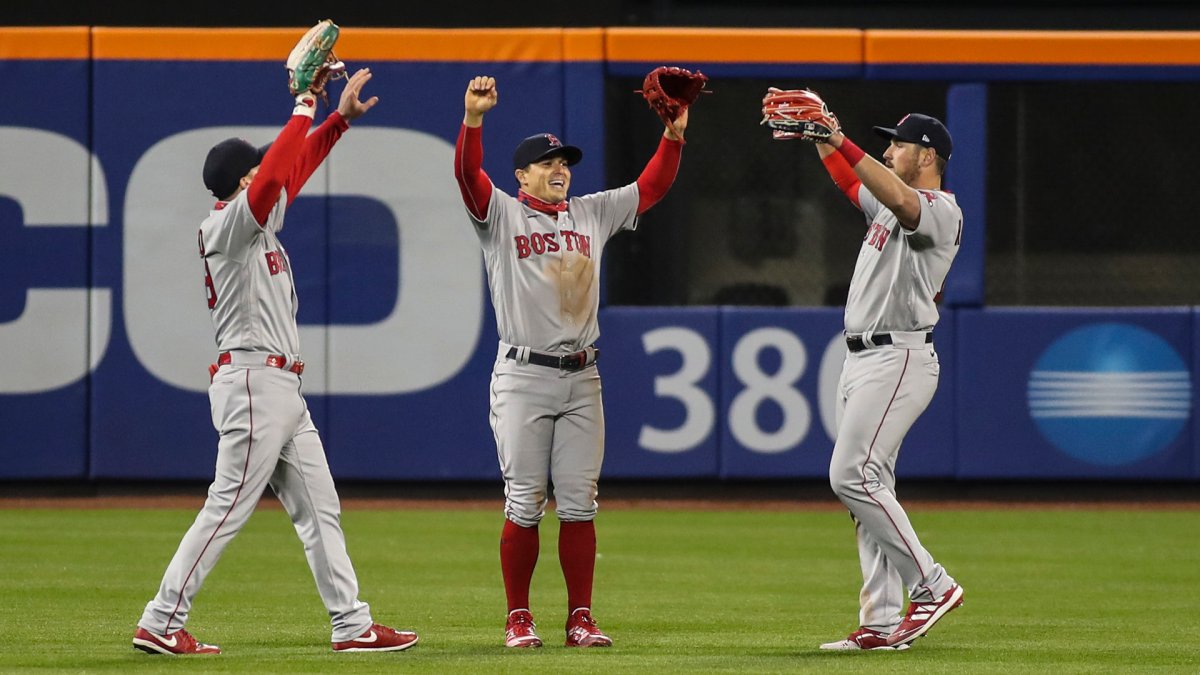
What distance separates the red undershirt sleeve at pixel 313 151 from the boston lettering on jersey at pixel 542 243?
70 centimetres

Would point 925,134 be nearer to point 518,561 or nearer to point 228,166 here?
point 518,561

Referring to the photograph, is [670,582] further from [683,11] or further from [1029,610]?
[683,11]

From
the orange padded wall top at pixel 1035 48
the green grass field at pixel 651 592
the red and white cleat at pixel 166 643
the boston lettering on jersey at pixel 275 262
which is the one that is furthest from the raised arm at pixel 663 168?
the orange padded wall top at pixel 1035 48

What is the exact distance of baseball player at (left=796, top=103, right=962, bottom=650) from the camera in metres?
6.10

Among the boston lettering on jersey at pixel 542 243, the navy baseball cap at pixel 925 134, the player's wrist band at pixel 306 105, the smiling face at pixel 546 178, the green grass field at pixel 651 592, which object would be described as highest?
the player's wrist band at pixel 306 105

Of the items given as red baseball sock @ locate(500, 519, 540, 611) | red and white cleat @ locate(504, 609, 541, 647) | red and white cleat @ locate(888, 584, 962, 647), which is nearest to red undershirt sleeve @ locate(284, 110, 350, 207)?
red baseball sock @ locate(500, 519, 540, 611)

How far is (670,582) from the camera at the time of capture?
834 centimetres

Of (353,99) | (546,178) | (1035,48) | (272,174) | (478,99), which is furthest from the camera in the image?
(1035,48)

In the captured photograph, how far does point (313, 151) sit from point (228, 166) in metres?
0.29

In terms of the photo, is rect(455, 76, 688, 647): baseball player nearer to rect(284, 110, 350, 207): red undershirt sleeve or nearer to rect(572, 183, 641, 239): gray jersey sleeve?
rect(572, 183, 641, 239): gray jersey sleeve

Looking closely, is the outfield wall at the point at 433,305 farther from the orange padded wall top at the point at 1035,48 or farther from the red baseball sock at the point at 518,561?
the red baseball sock at the point at 518,561

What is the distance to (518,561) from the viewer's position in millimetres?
6234

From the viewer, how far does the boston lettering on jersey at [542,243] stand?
6.25 meters

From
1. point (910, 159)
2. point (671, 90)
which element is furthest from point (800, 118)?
point (671, 90)
